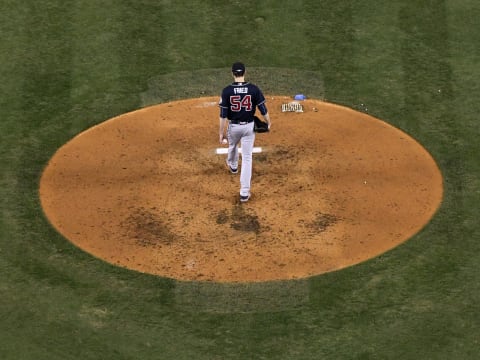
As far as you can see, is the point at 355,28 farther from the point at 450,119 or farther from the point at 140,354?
the point at 140,354

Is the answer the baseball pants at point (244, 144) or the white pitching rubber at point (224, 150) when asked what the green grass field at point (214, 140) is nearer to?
the white pitching rubber at point (224, 150)

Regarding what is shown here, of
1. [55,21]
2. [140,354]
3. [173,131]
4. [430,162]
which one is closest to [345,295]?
[140,354]

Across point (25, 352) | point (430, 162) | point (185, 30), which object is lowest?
point (25, 352)

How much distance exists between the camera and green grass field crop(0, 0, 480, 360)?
16828 millimetres

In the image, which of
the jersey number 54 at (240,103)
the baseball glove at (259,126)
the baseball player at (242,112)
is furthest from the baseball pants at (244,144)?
the jersey number 54 at (240,103)

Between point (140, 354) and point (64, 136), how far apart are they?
760 cm

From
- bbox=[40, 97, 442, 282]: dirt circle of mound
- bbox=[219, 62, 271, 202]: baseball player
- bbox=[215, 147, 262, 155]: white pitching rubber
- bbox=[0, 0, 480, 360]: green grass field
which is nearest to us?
→ bbox=[0, 0, 480, 360]: green grass field

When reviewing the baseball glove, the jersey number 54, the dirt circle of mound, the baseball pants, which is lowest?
the dirt circle of mound

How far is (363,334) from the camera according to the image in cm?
1681

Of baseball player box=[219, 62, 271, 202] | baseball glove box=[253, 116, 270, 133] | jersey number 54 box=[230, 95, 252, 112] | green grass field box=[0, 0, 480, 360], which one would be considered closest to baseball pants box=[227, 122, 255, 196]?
baseball player box=[219, 62, 271, 202]

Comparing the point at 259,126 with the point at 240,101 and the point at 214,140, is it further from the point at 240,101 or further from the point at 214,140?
the point at 214,140

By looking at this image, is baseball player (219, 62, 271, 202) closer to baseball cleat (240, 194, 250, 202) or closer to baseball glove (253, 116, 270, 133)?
baseball cleat (240, 194, 250, 202)

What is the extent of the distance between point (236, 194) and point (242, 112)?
158 centimetres

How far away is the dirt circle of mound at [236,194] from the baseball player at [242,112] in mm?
649
